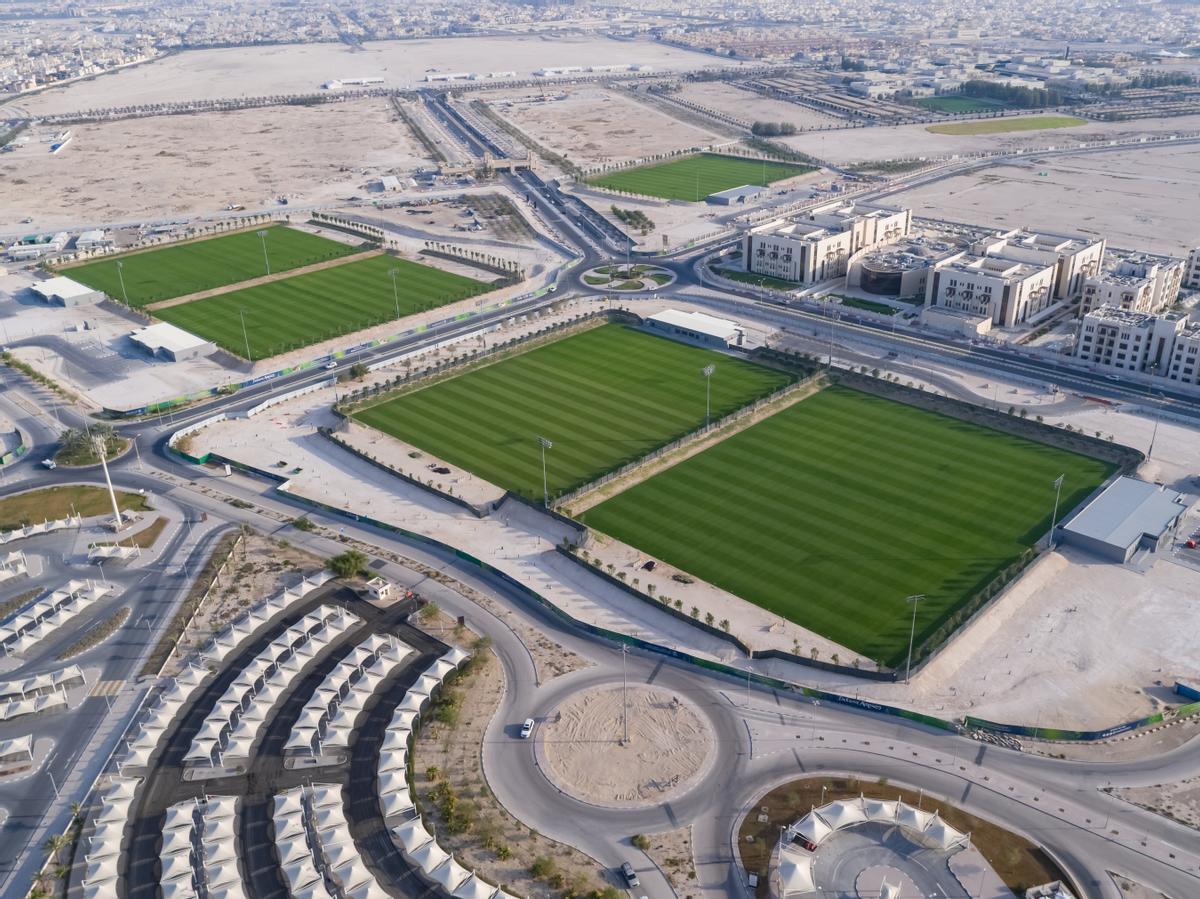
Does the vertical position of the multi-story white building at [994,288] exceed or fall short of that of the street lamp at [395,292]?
it exceeds it

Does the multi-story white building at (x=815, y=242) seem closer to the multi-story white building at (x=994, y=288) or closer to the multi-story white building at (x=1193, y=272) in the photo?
the multi-story white building at (x=994, y=288)

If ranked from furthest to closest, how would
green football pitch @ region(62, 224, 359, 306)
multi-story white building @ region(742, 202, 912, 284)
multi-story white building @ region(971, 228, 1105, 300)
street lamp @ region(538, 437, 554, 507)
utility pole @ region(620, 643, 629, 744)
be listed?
green football pitch @ region(62, 224, 359, 306) → multi-story white building @ region(742, 202, 912, 284) → multi-story white building @ region(971, 228, 1105, 300) → street lamp @ region(538, 437, 554, 507) → utility pole @ region(620, 643, 629, 744)

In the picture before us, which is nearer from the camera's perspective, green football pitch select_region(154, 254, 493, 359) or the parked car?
the parked car

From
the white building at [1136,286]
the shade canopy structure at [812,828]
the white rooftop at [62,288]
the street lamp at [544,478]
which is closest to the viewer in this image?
the shade canopy structure at [812,828]

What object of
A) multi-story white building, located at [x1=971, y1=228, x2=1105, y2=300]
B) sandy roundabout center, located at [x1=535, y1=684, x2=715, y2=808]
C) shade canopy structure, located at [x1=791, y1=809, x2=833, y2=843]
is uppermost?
multi-story white building, located at [x1=971, y1=228, x2=1105, y2=300]

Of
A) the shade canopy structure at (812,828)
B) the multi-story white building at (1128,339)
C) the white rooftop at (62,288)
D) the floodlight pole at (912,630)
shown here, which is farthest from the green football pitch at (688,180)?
the shade canopy structure at (812,828)

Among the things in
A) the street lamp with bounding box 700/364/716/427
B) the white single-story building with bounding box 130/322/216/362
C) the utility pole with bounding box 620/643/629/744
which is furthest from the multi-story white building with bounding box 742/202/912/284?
the utility pole with bounding box 620/643/629/744

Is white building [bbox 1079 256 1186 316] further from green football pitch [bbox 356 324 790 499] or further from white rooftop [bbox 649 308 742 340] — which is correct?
green football pitch [bbox 356 324 790 499]
